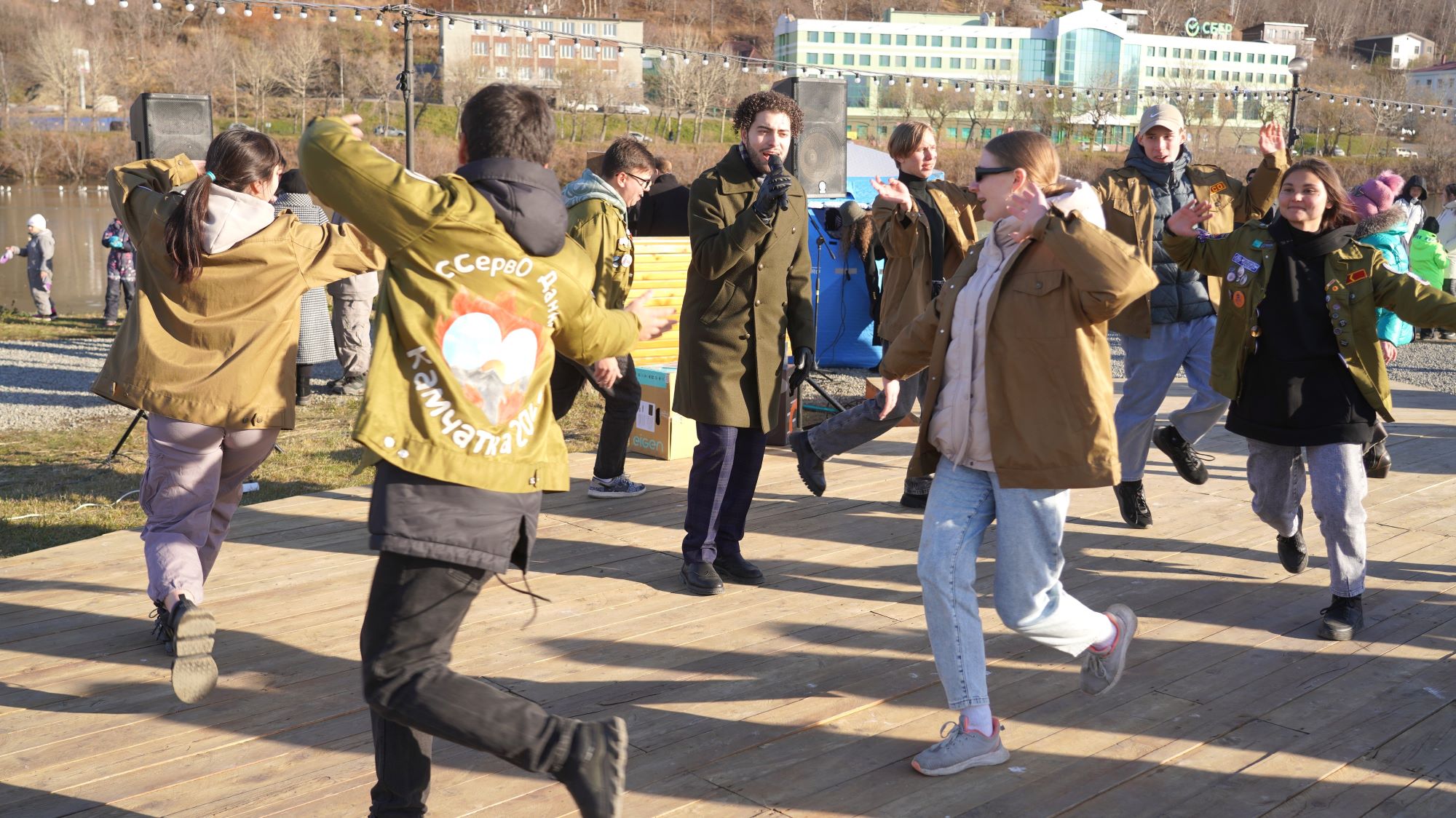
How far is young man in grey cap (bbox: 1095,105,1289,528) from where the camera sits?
4969 mm

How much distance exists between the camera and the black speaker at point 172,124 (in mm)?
8531

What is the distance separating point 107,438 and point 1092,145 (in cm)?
7849

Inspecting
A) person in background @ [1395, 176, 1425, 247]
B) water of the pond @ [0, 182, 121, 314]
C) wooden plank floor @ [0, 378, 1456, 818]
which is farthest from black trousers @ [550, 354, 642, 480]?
water of the pond @ [0, 182, 121, 314]

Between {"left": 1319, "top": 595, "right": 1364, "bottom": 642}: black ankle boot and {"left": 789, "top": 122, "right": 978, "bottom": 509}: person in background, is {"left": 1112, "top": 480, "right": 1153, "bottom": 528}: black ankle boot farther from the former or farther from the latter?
{"left": 1319, "top": 595, "right": 1364, "bottom": 642}: black ankle boot

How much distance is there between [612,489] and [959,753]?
9.85ft

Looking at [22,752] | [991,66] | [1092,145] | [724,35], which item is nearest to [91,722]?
[22,752]

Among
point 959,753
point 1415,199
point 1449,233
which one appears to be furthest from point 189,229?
point 1449,233

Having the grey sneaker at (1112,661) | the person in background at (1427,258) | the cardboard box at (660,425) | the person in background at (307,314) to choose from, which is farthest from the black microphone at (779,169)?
the person in background at (1427,258)

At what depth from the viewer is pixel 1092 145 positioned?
79.2 meters

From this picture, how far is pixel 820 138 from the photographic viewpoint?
31.9 ft

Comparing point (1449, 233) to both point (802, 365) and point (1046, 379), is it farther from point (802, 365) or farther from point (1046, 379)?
point (1046, 379)

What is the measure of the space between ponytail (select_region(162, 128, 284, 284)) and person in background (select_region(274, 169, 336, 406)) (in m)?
4.97

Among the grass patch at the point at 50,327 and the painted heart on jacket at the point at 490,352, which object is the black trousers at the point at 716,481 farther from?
the grass patch at the point at 50,327

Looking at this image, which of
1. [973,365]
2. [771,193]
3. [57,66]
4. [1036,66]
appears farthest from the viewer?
[1036,66]
